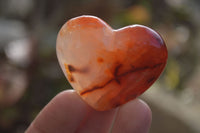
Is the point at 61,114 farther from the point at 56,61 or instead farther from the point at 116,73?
the point at 56,61

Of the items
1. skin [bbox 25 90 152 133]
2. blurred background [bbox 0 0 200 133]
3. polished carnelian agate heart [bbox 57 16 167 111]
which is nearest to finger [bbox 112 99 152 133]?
skin [bbox 25 90 152 133]

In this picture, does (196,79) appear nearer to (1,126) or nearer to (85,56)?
(1,126)

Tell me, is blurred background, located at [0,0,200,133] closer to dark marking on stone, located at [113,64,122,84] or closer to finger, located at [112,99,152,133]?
finger, located at [112,99,152,133]

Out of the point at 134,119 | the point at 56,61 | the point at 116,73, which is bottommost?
the point at 56,61

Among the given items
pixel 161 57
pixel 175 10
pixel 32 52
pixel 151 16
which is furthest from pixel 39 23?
pixel 161 57

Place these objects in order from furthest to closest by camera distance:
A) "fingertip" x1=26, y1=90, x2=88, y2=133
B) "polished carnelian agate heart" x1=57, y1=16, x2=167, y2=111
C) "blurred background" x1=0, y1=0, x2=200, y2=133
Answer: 1. "blurred background" x1=0, y1=0, x2=200, y2=133
2. "fingertip" x1=26, y1=90, x2=88, y2=133
3. "polished carnelian agate heart" x1=57, y1=16, x2=167, y2=111

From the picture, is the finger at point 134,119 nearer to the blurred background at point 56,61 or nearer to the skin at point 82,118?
the skin at point 82,118

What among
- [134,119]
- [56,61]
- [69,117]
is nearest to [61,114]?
[69,117]
